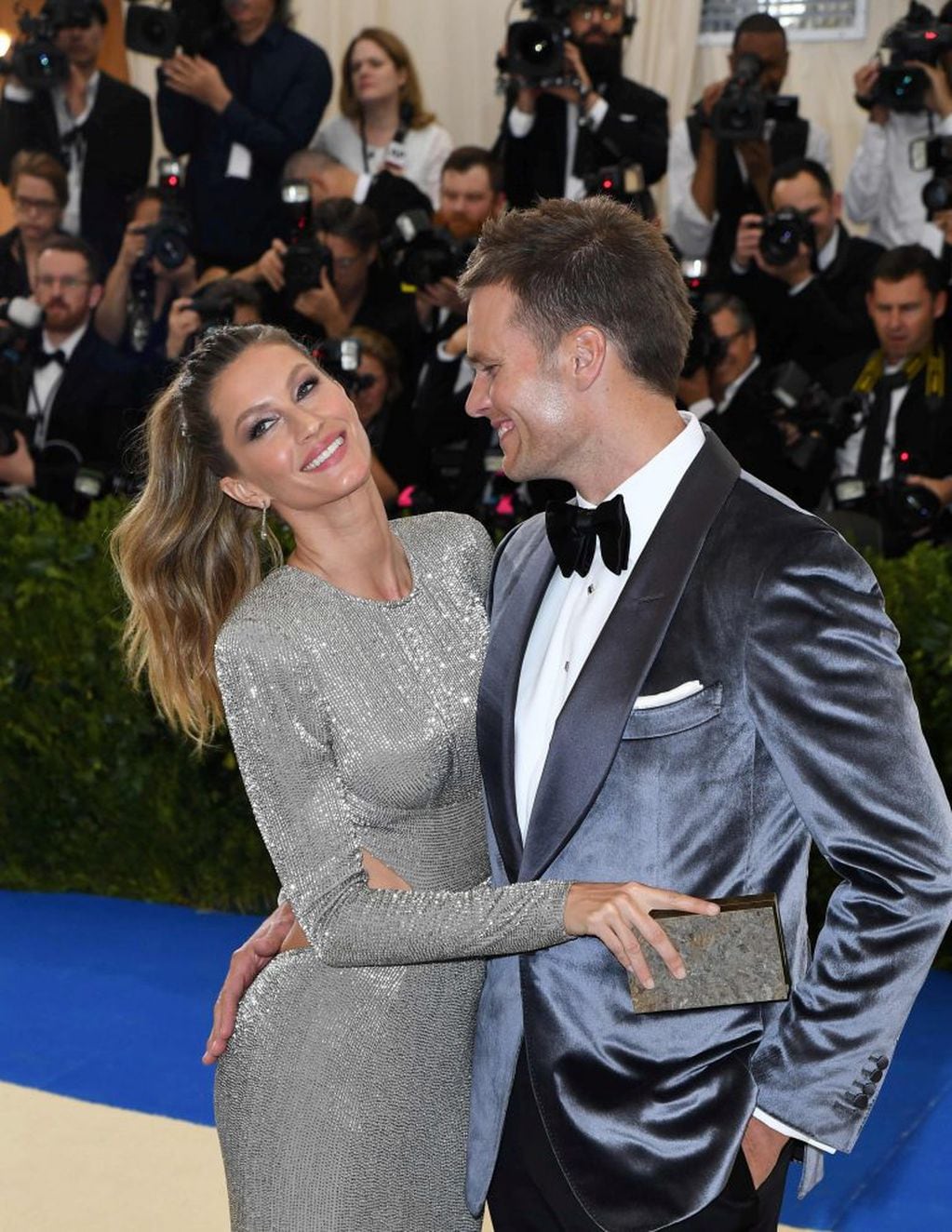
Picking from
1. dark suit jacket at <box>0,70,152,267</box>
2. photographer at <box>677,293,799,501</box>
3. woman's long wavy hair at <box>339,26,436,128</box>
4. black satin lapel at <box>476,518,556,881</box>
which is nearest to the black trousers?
black satin lapel at <box>476,518,556,881</box>

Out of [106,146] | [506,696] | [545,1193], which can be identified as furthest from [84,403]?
[545,1193]

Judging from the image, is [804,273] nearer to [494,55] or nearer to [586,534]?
[494,55]

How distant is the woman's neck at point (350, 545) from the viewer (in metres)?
2.32

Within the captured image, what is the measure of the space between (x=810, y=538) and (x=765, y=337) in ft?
15.7

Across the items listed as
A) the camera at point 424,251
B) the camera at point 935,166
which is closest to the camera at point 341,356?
the camera at point 424,251

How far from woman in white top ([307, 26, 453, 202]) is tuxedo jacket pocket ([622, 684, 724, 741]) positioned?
5524 millimetres

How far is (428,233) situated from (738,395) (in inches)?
54.0

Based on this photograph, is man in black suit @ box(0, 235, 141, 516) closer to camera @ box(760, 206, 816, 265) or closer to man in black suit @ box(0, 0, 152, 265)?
man in black suit @ box(0, 0, 152, 265)

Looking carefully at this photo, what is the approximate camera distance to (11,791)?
5637 mm

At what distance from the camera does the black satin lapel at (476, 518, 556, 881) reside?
2004mm

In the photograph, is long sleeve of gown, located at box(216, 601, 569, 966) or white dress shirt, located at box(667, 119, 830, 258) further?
white dress shirt, located at box(667, 119, 830, 258)

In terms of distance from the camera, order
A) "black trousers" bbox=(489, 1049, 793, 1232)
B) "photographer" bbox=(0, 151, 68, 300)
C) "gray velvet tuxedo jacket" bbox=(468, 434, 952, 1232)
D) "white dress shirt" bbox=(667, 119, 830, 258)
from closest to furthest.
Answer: "gray velvet tuxedo jacket" bbox=(468, 434, 952, 1232) → "black trousers" bbox=(489, 1049, 793, 1232) → "white dress shirt" bbox=(667, 119, 830, 258) → "photographer" bbox=(0, 151, 68, 300)

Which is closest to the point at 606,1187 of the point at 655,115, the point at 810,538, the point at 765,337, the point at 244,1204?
the point at 244,1204

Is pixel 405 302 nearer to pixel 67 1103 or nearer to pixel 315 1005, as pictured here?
pixel 67 1103
